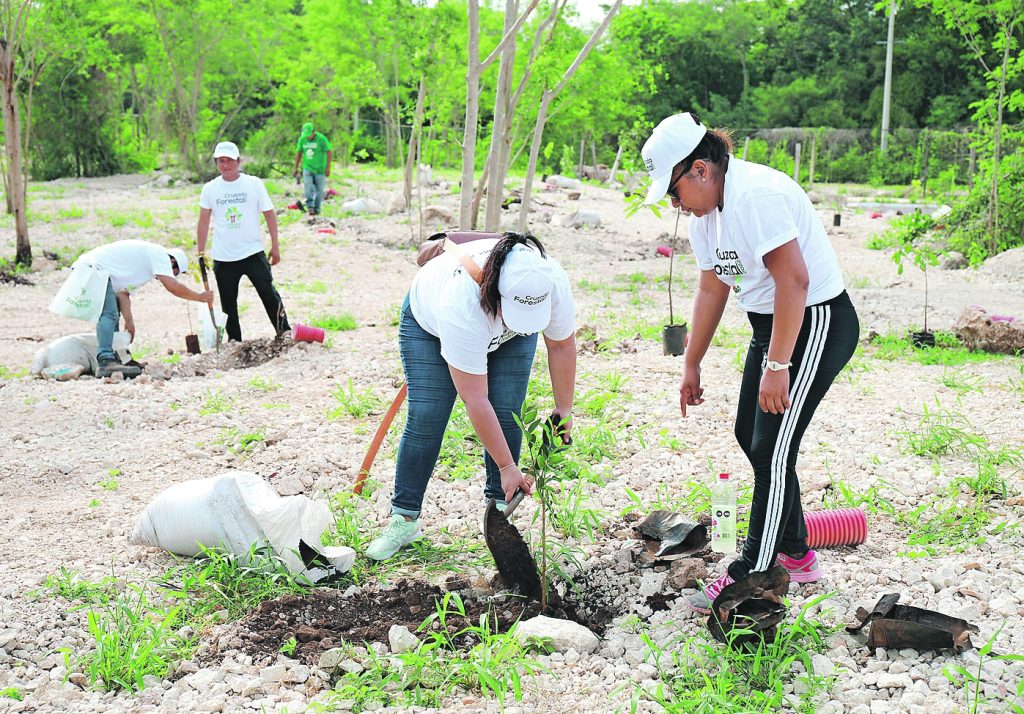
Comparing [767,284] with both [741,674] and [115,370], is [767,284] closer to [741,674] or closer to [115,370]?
[741,674]

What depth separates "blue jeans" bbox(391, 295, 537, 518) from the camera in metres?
3.37

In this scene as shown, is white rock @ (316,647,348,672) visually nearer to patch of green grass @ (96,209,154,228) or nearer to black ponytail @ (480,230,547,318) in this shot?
black ponytail @ (480,230,547,318)

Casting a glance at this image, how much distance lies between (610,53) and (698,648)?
12671 mm

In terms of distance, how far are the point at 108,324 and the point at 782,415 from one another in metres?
5.12

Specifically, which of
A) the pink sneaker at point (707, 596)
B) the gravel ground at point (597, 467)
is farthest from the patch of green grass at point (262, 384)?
the pink sneaker at point (707, 596)

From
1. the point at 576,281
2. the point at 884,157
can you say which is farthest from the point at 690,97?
the point at 576,281

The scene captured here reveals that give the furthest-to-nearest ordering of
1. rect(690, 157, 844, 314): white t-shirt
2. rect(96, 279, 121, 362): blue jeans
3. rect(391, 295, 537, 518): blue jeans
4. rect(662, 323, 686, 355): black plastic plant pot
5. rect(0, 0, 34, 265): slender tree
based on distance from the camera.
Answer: rect(0, 0, 34, 265): slender tree, rect(662, 323, 686, 355): black plastic plant pot, rect(96, 279, 121, 362): blue jeans, rect(391, 295, 537, 518): blue jeans, rect(690, 157, 844, 314): white t-shirt

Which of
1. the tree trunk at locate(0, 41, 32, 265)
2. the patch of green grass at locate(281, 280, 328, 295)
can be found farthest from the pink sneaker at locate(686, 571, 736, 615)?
the tree trunk at locate(0, 41, 32, 265)

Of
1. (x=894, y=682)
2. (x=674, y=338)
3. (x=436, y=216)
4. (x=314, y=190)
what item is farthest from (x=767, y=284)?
(x=314, y=190)

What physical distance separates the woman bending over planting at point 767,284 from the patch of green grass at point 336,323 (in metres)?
5.34

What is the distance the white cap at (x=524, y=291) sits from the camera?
2826 millimetres

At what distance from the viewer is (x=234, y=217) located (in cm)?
681

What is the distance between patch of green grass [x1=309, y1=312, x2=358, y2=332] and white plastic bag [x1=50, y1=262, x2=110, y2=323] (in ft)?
6.56

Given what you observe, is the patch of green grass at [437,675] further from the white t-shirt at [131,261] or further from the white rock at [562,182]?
the white rock at [562,182]
